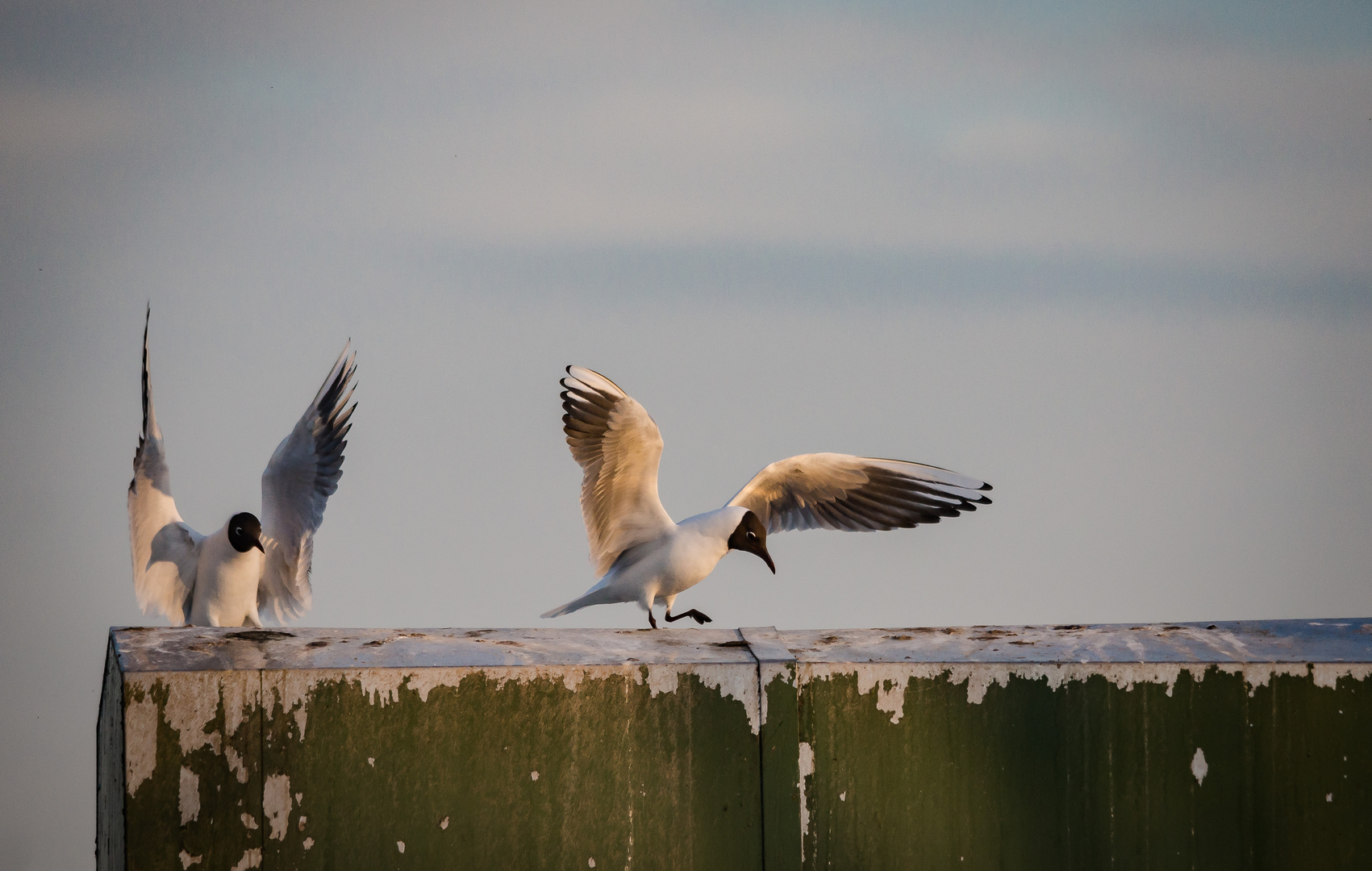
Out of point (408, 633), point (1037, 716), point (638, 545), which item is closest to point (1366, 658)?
point (1037, 716)

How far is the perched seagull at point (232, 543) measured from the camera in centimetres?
791

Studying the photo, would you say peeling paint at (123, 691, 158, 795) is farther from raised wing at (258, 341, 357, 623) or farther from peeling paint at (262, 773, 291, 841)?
raised wing at (258, 341, 357, 623)

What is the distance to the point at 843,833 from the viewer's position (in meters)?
3.60

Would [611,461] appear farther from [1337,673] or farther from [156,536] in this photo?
[1337,673]

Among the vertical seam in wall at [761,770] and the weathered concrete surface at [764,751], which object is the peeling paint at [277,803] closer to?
the weathered concrete surface at [764,751]

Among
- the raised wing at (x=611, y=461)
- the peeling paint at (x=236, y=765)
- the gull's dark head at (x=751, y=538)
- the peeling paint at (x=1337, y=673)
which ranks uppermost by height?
the raised wing at (x=611, y=461)

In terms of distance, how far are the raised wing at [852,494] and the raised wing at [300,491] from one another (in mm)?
2969

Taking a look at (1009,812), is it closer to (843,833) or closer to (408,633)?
(843,833)

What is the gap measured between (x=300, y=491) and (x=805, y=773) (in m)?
5.94

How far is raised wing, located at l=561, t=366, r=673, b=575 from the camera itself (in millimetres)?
6852

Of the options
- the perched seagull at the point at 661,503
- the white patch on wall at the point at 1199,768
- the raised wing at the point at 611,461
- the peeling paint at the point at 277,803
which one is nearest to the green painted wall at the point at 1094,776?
the white patch on wall at the point at 1199,768

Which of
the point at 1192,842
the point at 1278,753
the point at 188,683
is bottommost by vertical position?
the point at 1192,842

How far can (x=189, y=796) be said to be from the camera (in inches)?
129

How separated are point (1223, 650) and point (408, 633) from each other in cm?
223
